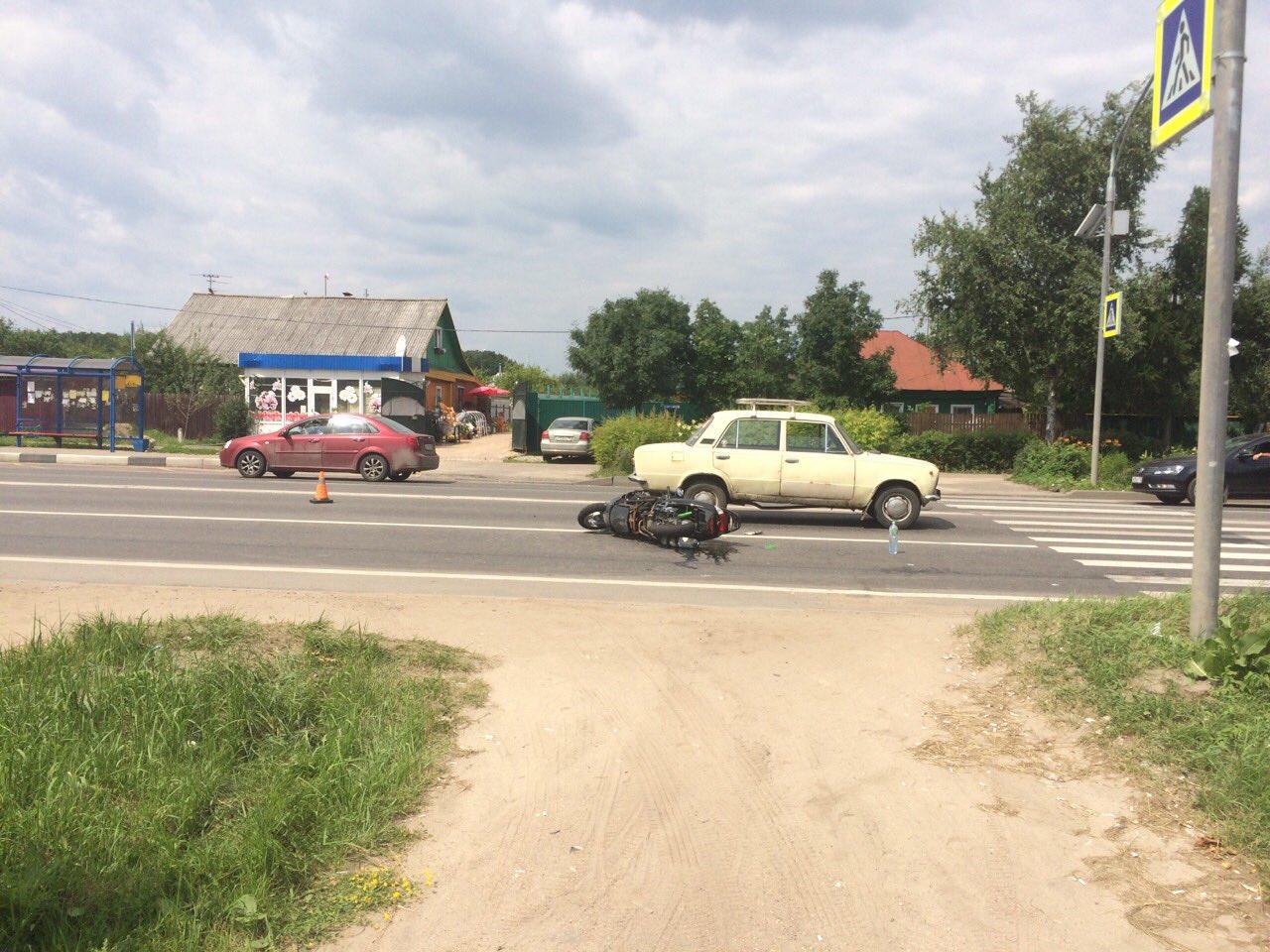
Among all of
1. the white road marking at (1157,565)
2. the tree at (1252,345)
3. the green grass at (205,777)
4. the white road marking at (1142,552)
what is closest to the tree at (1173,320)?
the tree at (1252,345)

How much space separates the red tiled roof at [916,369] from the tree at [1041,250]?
52.9ft

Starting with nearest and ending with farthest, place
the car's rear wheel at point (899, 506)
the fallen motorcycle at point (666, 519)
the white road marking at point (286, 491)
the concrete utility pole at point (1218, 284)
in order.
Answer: the concrete utility pole at point (1218, 284) → the fallen motorcycle at point (666, 519) → the car's rear wheel at point (899, 506) → the white road marking at point (286, 491)

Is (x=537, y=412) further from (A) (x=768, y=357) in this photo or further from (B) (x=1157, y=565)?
(B) (x=1157, y=565)

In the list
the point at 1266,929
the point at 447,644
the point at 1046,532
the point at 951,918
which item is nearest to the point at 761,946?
the point at 951,918

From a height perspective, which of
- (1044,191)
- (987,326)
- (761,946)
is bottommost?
(761,946)

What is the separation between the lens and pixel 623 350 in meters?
40.9

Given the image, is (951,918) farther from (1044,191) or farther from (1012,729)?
(1044,191)

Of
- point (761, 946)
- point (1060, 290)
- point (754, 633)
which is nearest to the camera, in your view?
point (761, 946)

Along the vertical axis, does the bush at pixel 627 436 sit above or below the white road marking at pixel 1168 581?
above

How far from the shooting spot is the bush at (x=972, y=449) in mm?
27484

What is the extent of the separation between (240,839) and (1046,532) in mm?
13522

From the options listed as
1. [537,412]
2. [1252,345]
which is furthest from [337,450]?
[1252,345]

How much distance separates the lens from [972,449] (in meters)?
27.9

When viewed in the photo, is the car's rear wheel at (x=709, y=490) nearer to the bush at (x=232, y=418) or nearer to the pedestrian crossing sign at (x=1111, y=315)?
the pedestrian crossing sign at (x=1111, y=315)
